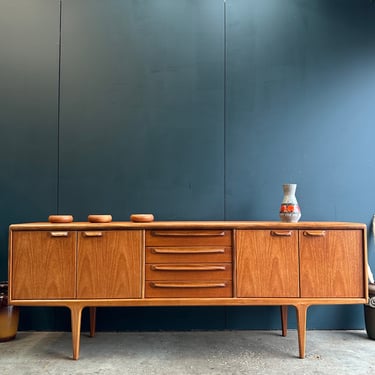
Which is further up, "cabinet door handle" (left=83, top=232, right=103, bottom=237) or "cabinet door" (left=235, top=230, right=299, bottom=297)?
"cabinet door handle" (left=83, top=232, right=103, bottom=237)

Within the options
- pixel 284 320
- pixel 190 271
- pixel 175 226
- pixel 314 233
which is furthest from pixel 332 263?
pixel 175 226

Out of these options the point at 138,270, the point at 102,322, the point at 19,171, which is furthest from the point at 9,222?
the point at 138,270

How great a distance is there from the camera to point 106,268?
238 centimetres

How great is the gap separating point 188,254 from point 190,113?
122 cm

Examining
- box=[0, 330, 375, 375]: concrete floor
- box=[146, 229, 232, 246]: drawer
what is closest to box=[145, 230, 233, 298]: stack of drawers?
box=[146, 229, 232, 246]: drawer

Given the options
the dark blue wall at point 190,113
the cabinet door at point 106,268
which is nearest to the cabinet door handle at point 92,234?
the cabinet door at point 106,268

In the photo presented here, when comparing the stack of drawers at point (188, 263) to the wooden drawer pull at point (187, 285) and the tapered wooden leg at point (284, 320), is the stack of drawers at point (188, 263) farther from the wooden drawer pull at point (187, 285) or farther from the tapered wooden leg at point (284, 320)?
the tapered wooden leg at point (284, 320)

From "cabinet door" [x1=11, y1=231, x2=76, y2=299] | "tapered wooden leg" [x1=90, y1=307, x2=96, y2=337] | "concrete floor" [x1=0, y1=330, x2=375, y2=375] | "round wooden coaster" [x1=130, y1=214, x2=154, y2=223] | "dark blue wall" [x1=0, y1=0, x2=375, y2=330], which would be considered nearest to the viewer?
"concrete floor" [x1=0, y1=330, x2=375, y2=375]

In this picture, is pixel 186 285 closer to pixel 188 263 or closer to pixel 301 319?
pixel 188 263

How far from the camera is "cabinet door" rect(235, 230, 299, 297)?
239 cm

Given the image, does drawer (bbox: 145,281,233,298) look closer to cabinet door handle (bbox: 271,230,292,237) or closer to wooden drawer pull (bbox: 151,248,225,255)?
wooden drawer pull (bbox: 151,248,225,255)

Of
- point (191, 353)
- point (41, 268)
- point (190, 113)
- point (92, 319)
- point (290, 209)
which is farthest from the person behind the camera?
point (190, 113)

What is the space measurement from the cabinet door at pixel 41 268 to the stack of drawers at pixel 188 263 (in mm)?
509

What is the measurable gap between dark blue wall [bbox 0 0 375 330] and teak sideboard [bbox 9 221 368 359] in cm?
59
